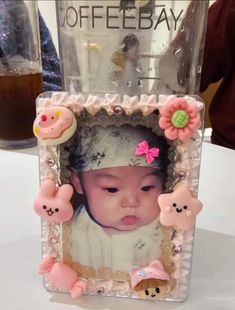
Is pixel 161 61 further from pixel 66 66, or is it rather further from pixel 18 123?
pixel 18 123

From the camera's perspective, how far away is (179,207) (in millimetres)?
347

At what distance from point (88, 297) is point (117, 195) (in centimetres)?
8

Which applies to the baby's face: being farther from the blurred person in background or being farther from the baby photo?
the blurred person in background

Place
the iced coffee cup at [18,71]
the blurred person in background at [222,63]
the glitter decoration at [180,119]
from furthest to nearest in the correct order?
the blurred person in background at [222,63]
the iced coffee cup at [18,71]
the glitter decoration at [180,119]

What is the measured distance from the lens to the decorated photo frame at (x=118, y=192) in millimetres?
339

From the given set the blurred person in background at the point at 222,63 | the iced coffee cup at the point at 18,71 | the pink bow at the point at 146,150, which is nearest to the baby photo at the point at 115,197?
the pink bow at the point at 146,150

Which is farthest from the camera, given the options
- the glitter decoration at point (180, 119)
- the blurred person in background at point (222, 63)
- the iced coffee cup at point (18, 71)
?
the blurred person in background at point (222, 63)

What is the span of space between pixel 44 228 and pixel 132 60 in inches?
5.4

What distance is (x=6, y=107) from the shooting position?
2.13ft

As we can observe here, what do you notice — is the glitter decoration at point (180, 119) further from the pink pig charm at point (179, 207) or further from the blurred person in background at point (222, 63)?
the blurred person in background at point (222, 63)

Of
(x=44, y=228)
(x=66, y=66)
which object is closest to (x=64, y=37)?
(x=66, y=66)

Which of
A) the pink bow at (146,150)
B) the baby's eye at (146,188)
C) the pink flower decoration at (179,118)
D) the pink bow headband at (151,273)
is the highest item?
the pink flower decoration at (179,118)

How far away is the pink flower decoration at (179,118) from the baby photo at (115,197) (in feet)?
0.04

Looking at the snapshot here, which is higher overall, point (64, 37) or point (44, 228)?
point (64, 37)
